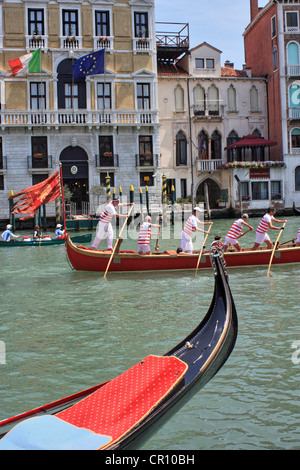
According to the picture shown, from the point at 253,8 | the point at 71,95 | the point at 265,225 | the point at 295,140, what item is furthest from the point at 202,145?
the point at 265,225

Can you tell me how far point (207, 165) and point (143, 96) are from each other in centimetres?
518

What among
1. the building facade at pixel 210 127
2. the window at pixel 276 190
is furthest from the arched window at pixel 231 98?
the window at pixel 276 190

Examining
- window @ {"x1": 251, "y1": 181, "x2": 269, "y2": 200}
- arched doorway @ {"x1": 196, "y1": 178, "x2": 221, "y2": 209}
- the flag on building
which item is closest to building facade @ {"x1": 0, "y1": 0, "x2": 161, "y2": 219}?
arched doorway @ {"x1": 196, "y1": 178, "x2": 221, "y2": 209}

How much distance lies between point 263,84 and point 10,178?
572 inches

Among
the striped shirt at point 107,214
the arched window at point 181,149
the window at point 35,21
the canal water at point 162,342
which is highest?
the window at point 35,21

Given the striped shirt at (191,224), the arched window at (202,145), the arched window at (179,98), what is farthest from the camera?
the arched window at (202,145)

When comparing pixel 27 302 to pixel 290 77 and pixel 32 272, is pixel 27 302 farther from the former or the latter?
pixel 290 77

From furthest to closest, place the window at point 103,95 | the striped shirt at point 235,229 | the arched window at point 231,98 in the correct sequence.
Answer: the arched window at point 231,98 < the window at point 103,95 < the striped shirt at point 235,229

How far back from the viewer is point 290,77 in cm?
2728

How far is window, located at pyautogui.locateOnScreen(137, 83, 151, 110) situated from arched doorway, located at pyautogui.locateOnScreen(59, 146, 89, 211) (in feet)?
11.7

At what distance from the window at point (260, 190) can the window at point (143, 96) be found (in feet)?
22.9

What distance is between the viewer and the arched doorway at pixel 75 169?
2456 centimetres

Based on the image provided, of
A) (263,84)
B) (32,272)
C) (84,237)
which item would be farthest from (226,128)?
(32,272)

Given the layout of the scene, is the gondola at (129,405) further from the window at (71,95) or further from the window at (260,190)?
the window at (260,190)
